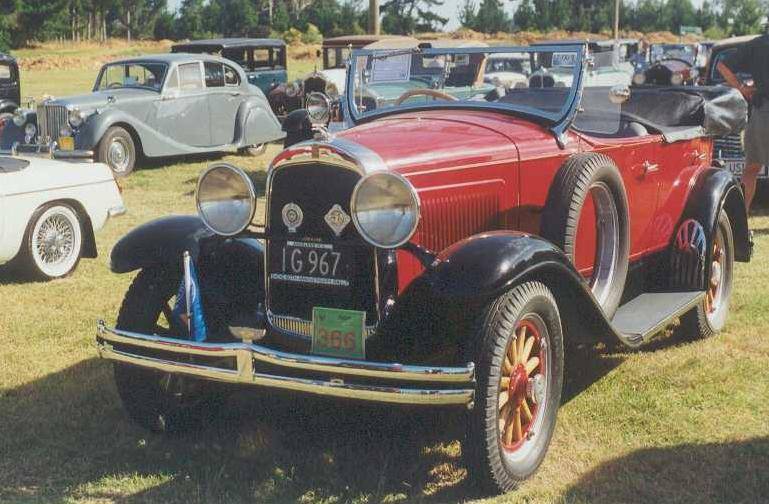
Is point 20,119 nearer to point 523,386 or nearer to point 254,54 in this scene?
point 254,54

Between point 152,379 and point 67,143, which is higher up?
point 67,143

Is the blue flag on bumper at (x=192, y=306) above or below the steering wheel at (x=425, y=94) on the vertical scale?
below

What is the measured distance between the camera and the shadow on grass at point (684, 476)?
3.38 metres

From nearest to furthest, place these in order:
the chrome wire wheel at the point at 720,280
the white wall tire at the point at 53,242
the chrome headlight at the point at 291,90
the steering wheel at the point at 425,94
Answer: the steering wheel at the point at 425,94 < the chrome wire wheel at the point at 720,280 < the white wall tire at the point at 53,242 < the chrome headlight at the point at 291,90

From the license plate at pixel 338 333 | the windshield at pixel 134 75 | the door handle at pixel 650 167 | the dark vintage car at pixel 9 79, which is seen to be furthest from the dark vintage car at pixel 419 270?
the dark vintage car at pixel 9 79

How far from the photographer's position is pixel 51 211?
265 inches

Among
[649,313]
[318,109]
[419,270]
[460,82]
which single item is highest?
[460,82]

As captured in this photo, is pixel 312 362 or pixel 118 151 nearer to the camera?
pixel 312 362

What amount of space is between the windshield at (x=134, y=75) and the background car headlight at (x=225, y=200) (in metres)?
9.65

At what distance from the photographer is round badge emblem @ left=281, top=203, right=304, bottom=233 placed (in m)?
3.58

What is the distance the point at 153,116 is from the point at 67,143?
138 centimetres

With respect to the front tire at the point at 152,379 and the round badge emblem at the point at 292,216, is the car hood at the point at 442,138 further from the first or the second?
the front tire at the point at 152,379

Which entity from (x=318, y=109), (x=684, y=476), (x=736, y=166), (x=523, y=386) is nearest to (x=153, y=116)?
(x=736, y=166)

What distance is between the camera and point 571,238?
3.96 meters
